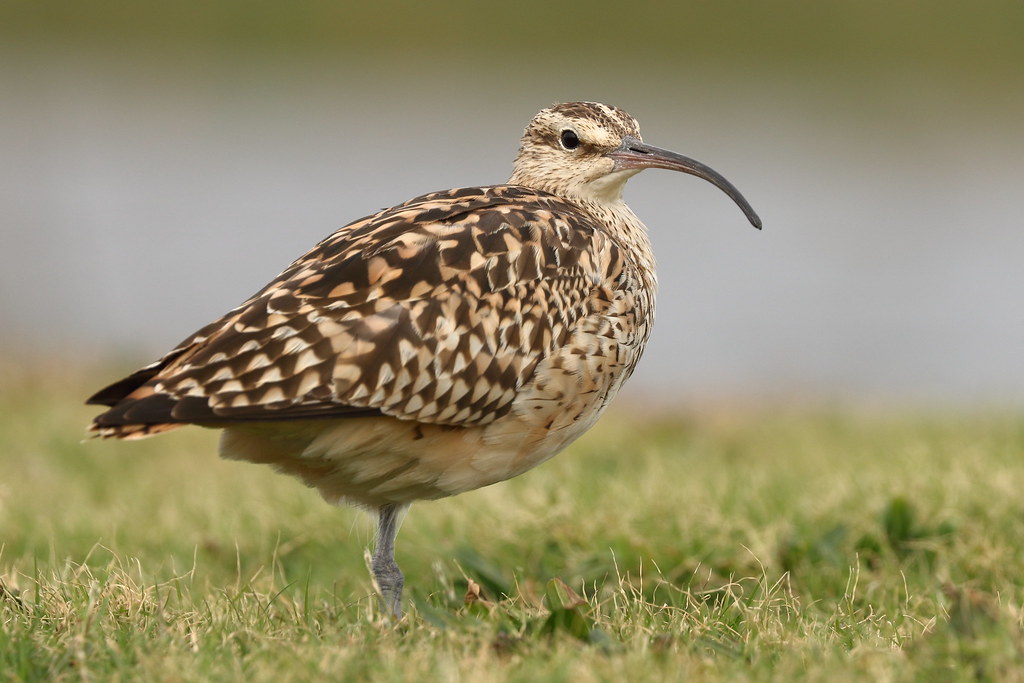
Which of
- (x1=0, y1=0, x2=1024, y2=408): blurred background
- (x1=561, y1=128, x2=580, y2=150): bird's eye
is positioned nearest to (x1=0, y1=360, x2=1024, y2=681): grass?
(x1=561, y1=128, x2=580, y2=150): bird's eye

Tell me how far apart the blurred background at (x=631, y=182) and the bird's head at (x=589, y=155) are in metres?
5.40

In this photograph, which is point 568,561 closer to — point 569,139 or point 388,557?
point 388,557

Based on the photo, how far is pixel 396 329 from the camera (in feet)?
16.2

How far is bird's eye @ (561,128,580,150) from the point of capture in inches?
250

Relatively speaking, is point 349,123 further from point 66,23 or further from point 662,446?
point 662,446

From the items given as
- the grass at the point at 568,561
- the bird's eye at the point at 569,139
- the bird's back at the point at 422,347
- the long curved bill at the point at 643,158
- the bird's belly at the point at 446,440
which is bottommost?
the grass at the point at 568,561

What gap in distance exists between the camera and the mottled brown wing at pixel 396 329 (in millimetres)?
4738

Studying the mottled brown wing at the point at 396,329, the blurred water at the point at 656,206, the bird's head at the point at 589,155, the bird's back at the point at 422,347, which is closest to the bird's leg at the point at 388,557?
the bird's back at the point at 422,347

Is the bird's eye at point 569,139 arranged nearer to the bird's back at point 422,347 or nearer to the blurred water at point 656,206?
the bird's back at point 422,347

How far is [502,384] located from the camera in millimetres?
5109

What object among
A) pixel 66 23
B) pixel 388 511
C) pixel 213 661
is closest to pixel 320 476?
pixel 388 511

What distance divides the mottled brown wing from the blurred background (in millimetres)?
6426

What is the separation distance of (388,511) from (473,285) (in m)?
1.01

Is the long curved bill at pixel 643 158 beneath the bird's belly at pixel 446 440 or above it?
above
